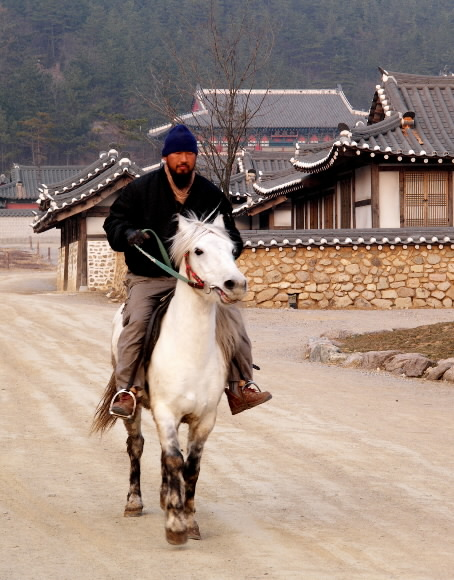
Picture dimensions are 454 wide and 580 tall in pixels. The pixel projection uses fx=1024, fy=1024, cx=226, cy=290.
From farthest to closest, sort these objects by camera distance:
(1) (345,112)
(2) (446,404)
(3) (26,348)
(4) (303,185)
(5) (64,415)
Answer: (1) (345,112) → (4) (303,185) → (3) (26,348) → (2) (446,404) → (5) (64,415)

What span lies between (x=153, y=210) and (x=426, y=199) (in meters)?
22.6

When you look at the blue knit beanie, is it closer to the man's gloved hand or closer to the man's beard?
the man's beard

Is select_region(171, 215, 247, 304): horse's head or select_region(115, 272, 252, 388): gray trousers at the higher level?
select_region(171, 215, 247, 304): horse's head

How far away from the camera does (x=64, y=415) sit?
11.0 m

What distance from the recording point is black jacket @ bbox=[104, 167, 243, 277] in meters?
6.59

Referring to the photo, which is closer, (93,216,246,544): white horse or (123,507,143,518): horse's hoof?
(93,216,246,544): white horse

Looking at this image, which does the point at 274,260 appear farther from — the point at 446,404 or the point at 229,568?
the point at 229,568

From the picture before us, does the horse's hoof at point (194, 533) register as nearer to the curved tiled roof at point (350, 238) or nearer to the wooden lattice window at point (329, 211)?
the curved tiled roof at point (350, 238)

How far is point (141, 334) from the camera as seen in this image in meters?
6.32

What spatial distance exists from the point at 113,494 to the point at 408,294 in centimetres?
1917

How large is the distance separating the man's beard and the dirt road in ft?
7.01

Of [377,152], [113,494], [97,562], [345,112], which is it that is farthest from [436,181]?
[345,112]

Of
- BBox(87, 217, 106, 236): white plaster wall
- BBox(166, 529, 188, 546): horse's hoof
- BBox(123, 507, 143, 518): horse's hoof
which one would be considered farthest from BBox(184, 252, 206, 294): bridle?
BBox(87, 217, 106, 236): white plaster wall

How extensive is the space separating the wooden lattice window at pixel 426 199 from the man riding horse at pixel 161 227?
2202 centimetres
